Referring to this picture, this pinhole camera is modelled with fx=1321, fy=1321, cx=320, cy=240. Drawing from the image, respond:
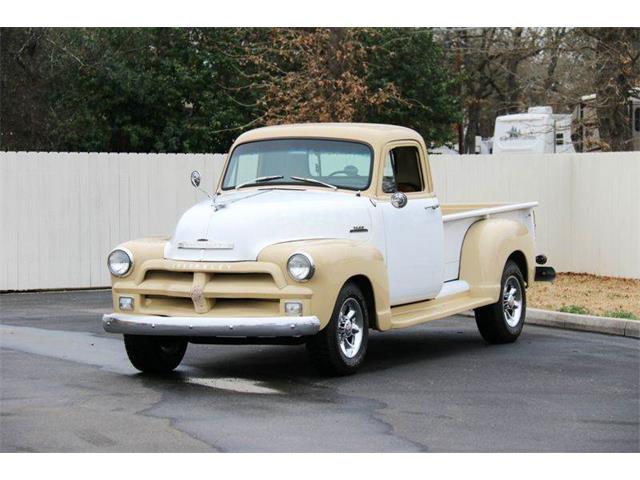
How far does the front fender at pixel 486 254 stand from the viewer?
13094 millimetres

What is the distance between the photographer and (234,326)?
402 inches

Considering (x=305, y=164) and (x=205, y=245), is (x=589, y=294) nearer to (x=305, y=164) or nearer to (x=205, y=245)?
(x=305, y=164)

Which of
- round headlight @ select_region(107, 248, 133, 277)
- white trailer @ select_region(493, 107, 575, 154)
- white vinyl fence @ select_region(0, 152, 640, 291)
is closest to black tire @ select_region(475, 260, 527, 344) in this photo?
round headlight @ select_region(107, 248, 133, 277)

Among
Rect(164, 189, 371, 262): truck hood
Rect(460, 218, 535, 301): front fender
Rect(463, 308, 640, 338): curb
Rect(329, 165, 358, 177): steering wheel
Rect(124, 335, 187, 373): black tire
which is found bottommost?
Rect(463, 308, 640, 338): curb

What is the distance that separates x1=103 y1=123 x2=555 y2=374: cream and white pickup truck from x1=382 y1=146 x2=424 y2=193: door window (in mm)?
15

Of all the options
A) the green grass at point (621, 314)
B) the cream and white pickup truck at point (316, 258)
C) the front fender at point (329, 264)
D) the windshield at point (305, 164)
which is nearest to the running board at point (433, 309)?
the cream and white pickup truck at point (316, 258)

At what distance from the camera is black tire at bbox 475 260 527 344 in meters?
13.3

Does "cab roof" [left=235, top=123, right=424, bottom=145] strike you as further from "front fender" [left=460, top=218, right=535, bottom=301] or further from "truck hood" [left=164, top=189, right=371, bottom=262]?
"front fender" [left=460, top=218, right=535, bottom=301]

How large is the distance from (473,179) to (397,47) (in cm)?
1664

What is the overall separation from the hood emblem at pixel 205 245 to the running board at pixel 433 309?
1818 millimetres

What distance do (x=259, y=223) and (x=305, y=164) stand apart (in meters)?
1.51

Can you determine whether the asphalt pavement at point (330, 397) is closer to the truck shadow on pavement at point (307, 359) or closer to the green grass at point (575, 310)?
the truck shadow on pavement at point (307, 359)

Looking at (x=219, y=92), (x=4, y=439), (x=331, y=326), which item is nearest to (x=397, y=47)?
(x=219, y=92)

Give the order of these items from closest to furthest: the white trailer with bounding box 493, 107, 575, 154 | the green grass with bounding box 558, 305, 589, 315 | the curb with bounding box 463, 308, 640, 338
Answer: the curb with bounding box 463, 308, 640, 338 → the green grass with bounding box 558, 305, 589, 315 → the white trailer with bounding box 493, 107, 575, 154
